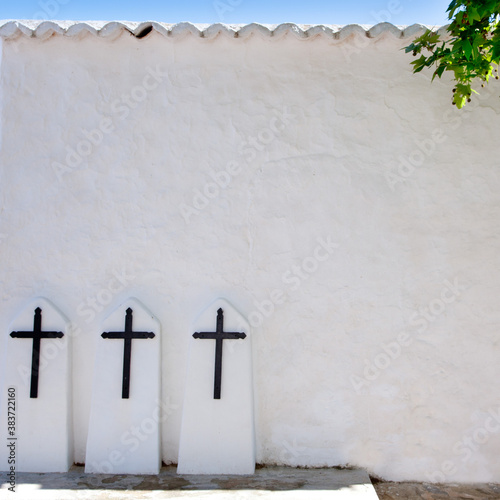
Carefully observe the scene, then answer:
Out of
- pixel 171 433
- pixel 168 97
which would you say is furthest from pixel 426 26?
pixel 171 433

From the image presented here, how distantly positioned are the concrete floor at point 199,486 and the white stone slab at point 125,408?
101mm

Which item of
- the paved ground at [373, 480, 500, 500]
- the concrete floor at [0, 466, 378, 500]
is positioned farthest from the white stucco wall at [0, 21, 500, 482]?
the concrete floor at [0, 466, 378, 500]

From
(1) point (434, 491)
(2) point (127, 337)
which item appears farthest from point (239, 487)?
(1) point (434, 491)

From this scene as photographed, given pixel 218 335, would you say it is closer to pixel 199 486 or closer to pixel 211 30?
pixel 199 486

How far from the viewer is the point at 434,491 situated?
3.52 meters

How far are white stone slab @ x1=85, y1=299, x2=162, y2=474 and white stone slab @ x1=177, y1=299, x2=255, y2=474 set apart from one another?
0.74 ft

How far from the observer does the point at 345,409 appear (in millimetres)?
3656

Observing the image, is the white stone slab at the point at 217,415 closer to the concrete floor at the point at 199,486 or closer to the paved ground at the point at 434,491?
the concrete floor at the point at 199,486

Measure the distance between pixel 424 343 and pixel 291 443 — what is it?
1175 millimetres

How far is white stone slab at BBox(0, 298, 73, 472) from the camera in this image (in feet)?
11.7

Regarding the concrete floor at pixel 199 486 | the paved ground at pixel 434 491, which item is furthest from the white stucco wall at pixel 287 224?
the concrete floor at pixel 199 486

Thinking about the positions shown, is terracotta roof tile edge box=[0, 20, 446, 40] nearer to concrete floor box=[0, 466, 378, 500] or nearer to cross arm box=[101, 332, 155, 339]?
cross arm box=[101, 332, 155, 339]

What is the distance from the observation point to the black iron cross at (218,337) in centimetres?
355

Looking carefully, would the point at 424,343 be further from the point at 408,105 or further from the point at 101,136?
the point at 101,136
